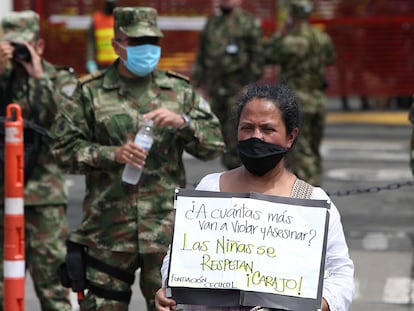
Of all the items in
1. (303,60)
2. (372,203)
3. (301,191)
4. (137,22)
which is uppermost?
(137,22)

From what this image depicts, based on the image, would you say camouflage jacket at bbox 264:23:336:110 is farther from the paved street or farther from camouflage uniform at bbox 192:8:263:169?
the paved street

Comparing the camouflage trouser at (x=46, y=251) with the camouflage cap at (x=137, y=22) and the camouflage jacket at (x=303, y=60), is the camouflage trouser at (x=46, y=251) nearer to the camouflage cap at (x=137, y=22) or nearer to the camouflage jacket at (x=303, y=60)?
the camouflage cap at (x=137, y=22)

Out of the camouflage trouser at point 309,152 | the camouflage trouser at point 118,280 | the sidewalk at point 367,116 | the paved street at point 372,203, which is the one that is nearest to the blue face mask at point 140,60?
the camouflage trouser at point 118,280

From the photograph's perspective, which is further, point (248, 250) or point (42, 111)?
point (42, 111)

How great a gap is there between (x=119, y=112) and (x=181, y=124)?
0.31m

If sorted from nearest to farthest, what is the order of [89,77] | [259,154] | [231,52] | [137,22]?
[259,154] → [89,77] → [137,22] → [231,52]

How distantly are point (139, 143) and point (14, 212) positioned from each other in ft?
4.17

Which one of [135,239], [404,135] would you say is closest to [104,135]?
[135,239]

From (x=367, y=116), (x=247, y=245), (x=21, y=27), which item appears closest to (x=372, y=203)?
(x=21, y=27)

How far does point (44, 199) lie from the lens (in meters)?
7.64

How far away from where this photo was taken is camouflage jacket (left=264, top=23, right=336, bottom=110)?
13.1 meters

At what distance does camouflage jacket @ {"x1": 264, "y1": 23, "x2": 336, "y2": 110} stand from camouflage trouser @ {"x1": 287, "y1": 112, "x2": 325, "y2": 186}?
16 centimetres

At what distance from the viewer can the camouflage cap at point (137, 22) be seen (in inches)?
255

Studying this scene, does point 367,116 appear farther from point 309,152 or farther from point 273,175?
point 273,175
